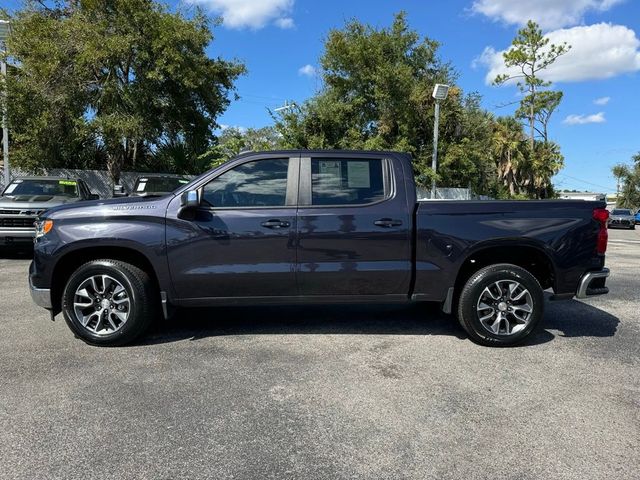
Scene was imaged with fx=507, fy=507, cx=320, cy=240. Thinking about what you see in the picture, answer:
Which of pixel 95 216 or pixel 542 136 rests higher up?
pixel 542 136

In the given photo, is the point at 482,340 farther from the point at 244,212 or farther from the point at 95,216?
the point at 95,216

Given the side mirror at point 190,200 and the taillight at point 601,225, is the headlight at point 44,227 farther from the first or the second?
the taillight at point 601,225

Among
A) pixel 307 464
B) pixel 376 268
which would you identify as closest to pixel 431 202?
pixel 376 268

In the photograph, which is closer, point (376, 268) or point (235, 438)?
point (235, 438)

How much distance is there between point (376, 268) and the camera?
489 centimetres

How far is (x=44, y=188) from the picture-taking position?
11.6 metres

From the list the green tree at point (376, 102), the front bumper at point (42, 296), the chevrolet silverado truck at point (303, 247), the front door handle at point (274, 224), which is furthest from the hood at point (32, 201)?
the green tree at point (376, 102)

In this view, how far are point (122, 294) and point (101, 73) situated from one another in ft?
49.1

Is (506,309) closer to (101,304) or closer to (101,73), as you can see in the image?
(101,304)

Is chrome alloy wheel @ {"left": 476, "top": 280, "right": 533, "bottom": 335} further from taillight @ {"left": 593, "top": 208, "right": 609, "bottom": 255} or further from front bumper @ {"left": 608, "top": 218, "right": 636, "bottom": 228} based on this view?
front bumper @ {"left": 608, "top": 218, "right": 636, "bottom": 228}

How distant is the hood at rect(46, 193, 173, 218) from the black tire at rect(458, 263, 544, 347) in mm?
3071

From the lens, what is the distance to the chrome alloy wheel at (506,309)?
4.96m

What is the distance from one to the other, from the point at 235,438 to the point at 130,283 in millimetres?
2181

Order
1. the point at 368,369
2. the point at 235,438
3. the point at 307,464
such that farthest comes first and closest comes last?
the point at 368,369 < the point at 235,438 < the point at 307,464
